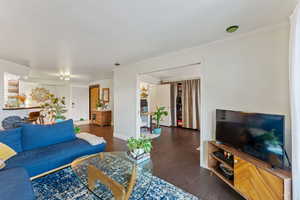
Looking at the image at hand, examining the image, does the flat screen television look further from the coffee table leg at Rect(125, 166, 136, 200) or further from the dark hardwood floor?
the coffee table leg at Rect(125, 166, 136, 200)

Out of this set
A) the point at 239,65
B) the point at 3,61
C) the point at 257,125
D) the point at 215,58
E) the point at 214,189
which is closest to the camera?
the point at 257,125

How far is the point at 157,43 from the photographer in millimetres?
2520

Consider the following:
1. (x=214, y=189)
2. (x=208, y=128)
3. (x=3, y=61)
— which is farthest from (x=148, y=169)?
(x=3, y=61)

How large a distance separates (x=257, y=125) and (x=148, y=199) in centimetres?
167

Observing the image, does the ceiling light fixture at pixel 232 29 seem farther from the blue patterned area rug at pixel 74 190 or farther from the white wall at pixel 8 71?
the white wall at pixel 8 71

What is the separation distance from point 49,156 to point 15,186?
0.75 meters

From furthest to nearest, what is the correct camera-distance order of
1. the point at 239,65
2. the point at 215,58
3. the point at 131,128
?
the point at 131,128
the point at 215,58
the point at 239,65

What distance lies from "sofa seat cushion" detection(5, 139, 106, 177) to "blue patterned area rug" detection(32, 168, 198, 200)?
0.61ft

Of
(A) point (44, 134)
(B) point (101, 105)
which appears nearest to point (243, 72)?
(A) point (44, 134)

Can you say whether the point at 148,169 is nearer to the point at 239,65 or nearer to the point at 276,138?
the point at 276,138

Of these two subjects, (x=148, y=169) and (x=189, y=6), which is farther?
(x=148, y=169)

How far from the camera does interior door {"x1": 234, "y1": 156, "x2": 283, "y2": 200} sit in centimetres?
135

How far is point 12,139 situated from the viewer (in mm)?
2143

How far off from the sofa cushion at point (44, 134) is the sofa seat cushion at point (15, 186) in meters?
0.86
